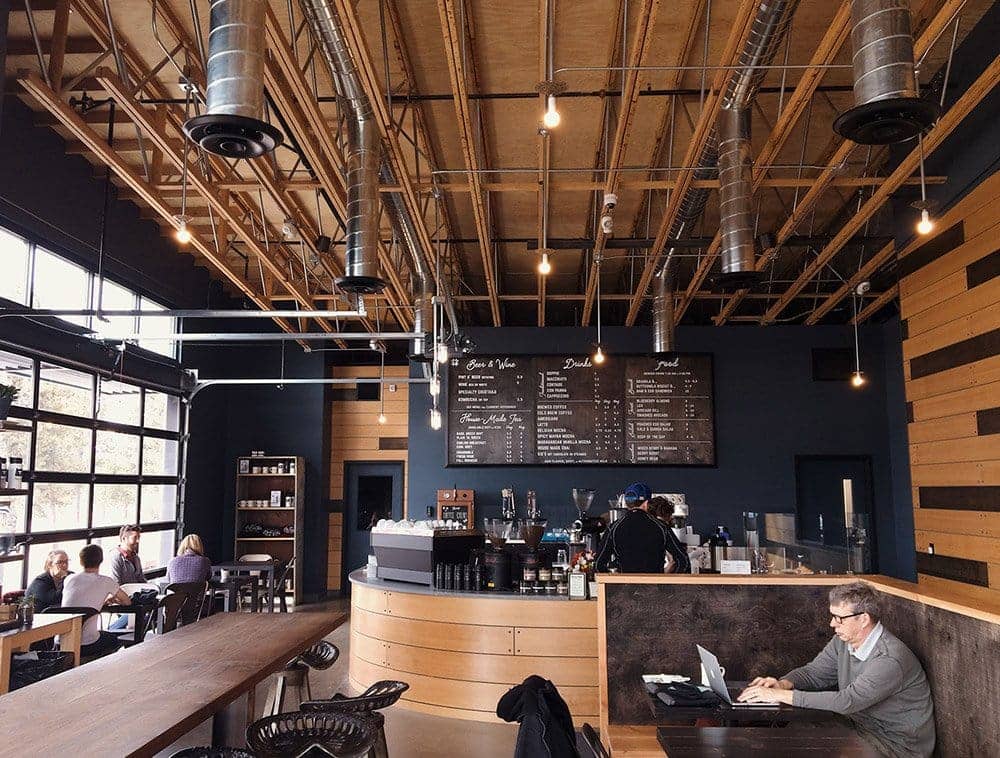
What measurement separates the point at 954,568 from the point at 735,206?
3.12 meters

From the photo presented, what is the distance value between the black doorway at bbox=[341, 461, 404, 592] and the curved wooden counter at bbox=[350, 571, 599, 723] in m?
7.15

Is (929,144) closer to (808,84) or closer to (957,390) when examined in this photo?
(808,84)

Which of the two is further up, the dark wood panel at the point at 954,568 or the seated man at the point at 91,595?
the dark wood panel at the point at 954,568

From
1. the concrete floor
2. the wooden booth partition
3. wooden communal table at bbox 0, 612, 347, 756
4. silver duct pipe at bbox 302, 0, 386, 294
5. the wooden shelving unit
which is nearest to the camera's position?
wooden communal table at bbox 0, 612, 347, 756

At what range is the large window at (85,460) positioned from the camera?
303 inches

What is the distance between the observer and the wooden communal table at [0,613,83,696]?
4848mm

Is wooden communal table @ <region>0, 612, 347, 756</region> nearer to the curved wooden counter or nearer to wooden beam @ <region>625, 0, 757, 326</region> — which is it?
the curved wooden counter

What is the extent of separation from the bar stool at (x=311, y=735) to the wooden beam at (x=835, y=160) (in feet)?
13.1

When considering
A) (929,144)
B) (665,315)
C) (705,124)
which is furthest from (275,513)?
(929,144)

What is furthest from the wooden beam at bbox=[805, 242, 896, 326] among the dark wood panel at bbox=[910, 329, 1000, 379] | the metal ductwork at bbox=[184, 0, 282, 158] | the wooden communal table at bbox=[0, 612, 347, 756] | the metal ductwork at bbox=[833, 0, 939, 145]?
the wooden communal table at bbox=[0, 612, 347, 756]

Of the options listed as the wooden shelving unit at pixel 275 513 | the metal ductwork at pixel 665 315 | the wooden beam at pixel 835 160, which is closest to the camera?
the wooden beam at pixel 835 160

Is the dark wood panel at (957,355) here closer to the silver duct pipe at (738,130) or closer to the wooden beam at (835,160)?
the wooden beam at (835,160)

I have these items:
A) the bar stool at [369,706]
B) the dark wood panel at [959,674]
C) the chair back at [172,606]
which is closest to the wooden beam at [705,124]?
the dark wood panel at [959,674]

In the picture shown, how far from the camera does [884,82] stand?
3496 mm
